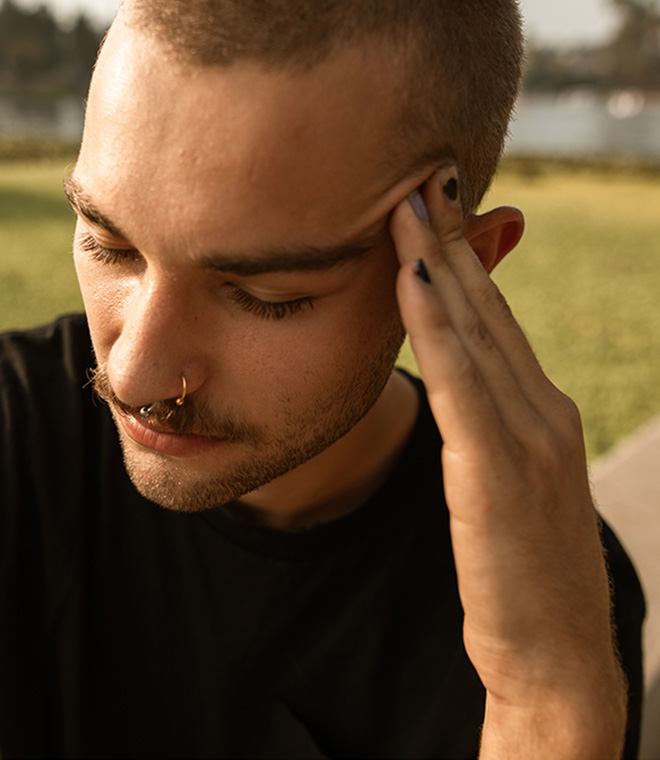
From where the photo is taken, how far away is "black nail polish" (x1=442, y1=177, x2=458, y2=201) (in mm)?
1187

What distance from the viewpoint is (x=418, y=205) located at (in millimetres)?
1170

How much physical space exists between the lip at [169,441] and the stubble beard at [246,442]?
0.05ft

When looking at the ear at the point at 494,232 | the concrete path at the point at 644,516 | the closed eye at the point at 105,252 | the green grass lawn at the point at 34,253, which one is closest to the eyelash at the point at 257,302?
the closed eye at the point at 105,252

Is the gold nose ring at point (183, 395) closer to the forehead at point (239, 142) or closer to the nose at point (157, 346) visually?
the nose at point (157, 346)

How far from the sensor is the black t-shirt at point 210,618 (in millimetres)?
1520

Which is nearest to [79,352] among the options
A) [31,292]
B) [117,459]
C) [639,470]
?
[117,459]

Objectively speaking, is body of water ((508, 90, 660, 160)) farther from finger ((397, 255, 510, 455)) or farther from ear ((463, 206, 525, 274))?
finger ((397, 255, 510, 455))

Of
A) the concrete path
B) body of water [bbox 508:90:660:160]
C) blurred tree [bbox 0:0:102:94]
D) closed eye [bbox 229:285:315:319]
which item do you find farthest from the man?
blurred tree [bbox 0:0:102:94]

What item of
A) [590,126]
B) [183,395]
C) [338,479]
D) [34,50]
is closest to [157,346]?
[183,395]

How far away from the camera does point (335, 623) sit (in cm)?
154

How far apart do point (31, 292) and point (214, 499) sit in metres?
5.69

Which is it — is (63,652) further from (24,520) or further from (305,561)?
(305,561)

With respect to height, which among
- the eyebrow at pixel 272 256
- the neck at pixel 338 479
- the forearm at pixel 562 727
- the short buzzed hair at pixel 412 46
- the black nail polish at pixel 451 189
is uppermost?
the short buzzed hair at pixel 412 46

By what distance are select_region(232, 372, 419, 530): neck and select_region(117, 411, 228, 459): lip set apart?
0.33m
